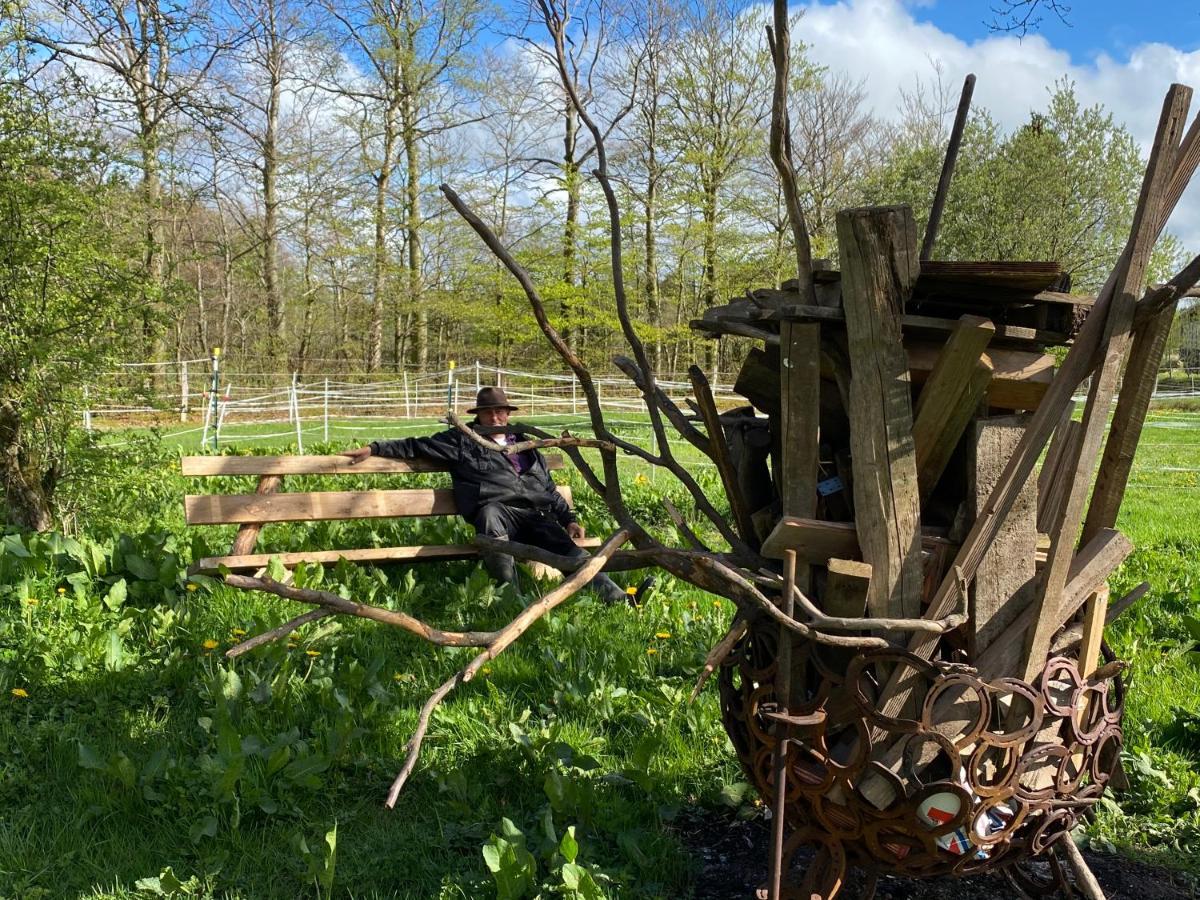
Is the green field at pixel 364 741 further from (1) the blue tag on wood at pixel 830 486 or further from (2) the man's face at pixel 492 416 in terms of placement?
(1) the blue tag on wood at pixel 830 486

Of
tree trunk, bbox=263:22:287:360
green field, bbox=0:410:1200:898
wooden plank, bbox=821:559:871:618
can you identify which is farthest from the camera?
tree trunk, bbox=263:22:287:360

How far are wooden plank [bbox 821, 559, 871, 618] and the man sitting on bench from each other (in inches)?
129

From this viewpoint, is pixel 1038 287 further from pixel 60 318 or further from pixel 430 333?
pixel 430 333

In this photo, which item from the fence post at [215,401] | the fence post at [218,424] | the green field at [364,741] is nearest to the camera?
the green field at [364,741]

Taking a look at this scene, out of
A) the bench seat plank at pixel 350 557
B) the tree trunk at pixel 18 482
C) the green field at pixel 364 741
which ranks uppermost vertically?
the tree trunk at pixel 18 482

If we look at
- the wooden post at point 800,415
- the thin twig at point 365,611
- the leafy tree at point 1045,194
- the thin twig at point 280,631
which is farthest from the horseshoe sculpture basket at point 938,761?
the leafy tree at point 1045,194

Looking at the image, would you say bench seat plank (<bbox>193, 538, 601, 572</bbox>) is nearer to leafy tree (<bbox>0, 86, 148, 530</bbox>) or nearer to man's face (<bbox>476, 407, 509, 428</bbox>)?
man's face (<bbox>476, 407, 509, 428</bbox>)

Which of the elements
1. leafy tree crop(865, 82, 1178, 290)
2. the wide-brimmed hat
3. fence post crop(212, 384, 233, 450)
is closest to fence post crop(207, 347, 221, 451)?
fence post crop(212, 384, 233, 450)

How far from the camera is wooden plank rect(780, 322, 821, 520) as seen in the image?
2055 mm

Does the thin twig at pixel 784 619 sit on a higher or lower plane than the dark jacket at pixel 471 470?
higher

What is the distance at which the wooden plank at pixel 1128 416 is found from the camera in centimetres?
213

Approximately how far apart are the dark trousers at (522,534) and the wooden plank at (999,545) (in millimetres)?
3257

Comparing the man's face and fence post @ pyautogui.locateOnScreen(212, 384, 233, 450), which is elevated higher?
the man's face

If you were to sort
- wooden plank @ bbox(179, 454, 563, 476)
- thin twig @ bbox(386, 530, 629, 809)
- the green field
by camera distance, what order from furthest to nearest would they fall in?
wooden plank @ bbox(179, 454, 563, 476) → the green field → thin twig @ bbox(386, 530, 629, 809)
